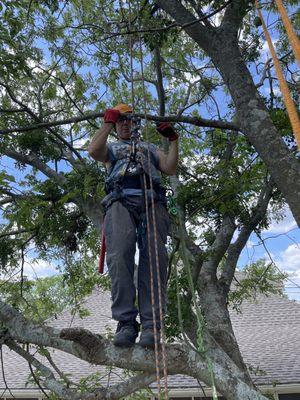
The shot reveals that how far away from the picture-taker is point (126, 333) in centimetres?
312

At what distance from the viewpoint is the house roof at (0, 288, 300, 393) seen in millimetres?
9172

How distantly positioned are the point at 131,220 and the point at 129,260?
0.29m

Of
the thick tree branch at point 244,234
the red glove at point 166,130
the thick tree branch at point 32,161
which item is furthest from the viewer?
the thick tree branch at point 32,161

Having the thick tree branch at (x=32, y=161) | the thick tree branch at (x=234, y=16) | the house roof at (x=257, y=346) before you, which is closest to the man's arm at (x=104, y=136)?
the thick tree branch at (x=234, y=16)

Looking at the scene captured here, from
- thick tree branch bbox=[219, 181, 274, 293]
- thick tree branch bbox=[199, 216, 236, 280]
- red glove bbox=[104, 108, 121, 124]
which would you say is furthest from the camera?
thick tree branch bbox=[219, 181, 274, 293]

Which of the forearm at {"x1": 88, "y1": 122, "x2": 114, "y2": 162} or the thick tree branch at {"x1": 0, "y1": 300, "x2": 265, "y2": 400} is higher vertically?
the forearm at {"x1": 88, "y1": 122, "x2": 114, "y2": 162}

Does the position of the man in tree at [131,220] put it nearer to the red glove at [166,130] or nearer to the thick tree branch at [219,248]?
the red glove at [166,130]

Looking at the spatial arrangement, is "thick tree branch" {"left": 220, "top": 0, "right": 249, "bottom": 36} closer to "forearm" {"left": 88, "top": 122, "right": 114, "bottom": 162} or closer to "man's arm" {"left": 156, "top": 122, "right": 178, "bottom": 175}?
"man's arm" {"left": 156, "top": 122, "right": 178, "bottom": 175}

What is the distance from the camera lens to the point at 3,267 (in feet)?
22.4

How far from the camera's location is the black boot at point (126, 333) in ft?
10.2

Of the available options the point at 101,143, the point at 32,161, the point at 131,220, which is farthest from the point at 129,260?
the point at 32,161

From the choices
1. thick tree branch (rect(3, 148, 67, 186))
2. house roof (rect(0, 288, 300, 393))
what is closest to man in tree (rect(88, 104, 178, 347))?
thick tree branch (rect(3, 148, 67, 186))

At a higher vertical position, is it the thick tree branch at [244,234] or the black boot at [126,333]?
the thick tree branch at [244,234]

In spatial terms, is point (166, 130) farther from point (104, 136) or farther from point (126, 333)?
point (126, 333)
